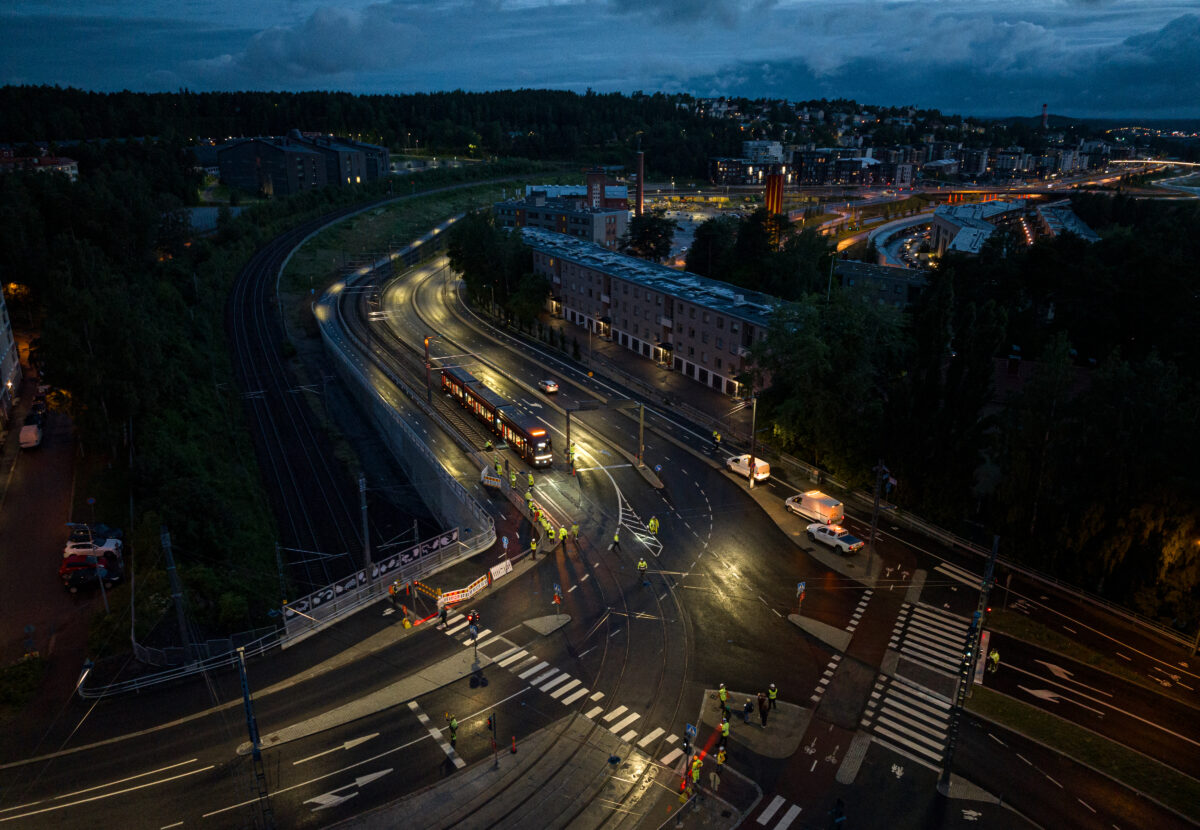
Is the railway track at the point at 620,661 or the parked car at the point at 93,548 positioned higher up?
the parked car at the point at 93,548

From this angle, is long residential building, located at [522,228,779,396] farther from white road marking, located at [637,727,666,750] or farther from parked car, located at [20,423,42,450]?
parked car, located at [20,423,42,450]

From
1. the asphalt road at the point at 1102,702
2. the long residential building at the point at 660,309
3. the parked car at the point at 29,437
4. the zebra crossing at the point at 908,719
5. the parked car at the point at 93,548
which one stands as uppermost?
the long residential building at the point at 660,309

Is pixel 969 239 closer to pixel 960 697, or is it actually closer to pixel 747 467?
pixel 747 467

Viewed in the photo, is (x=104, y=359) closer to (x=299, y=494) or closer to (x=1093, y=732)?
(x=299, y=494)

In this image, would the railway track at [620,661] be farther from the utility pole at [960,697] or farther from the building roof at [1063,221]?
the building roof at [1063,221]

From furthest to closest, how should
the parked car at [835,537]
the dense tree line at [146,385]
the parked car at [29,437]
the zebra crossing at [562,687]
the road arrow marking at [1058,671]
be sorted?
the parked car at [29,437] < the parked car at [835,537] < the dense tree line at [146,385] < the road arrow marking at [1058,671] < the zebra crossing at [562,687]

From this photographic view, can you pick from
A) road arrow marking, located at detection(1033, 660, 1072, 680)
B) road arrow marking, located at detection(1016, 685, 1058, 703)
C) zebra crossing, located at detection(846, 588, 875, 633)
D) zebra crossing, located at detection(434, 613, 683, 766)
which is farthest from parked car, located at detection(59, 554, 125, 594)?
road arrow marking, located at detection(1033, 660, 1072, 680)

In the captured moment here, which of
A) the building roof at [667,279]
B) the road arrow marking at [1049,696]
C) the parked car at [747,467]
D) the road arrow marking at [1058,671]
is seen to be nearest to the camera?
the road arrow marking at [1049,696]

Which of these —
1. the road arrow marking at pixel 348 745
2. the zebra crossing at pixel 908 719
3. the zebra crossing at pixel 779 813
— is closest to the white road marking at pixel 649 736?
the zebra crossing at pixel 779 813
